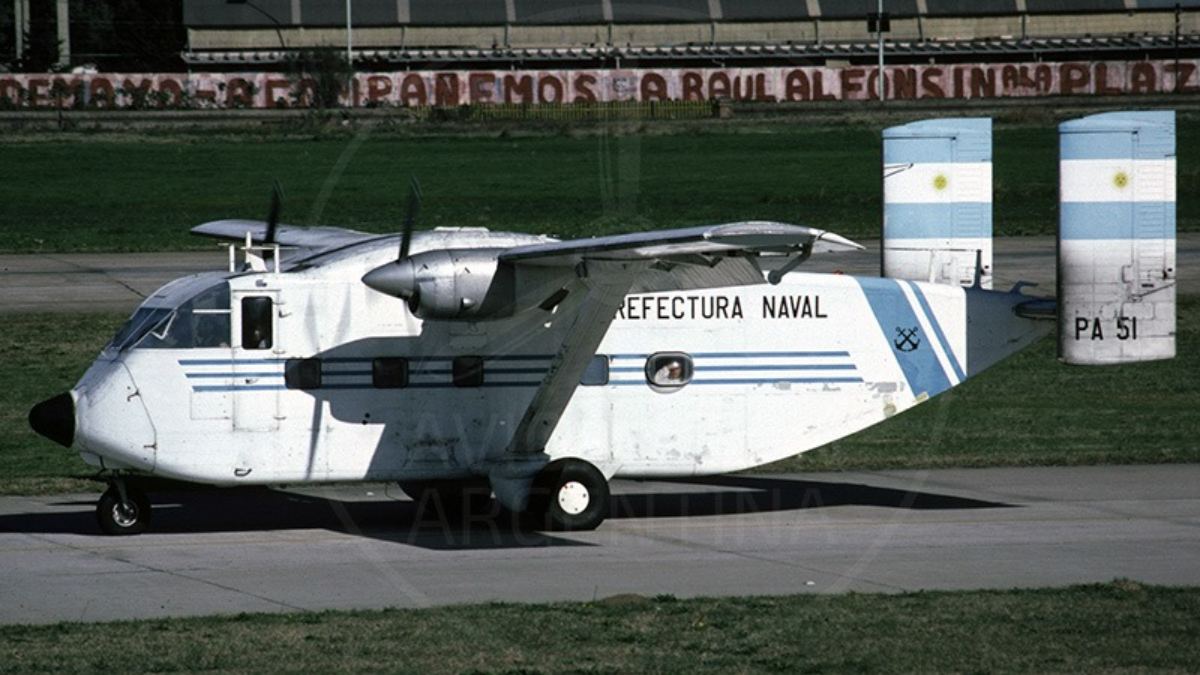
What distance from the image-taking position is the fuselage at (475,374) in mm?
17234

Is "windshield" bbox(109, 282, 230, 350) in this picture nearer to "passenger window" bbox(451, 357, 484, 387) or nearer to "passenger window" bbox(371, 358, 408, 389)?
"passenger window" bbox(371, 358, 408, 389)

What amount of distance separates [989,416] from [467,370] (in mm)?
10085

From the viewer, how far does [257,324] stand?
1727cm

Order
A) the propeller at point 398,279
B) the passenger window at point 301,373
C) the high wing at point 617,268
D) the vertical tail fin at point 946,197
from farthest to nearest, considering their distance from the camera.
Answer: the vertical tail fin at point 946,197 → the passenger window at point 301,373 → the propeller at point 398,279 → the high wing at point 617,268

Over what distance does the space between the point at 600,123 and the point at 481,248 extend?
59.5 m

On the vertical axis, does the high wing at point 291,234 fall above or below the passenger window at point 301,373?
above

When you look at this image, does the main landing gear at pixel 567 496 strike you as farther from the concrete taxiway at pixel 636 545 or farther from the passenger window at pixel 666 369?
the passenger window at pixel 666 369

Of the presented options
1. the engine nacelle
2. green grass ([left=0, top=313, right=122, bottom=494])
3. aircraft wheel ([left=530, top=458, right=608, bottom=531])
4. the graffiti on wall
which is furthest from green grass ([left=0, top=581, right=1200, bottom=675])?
the graffiti on wall

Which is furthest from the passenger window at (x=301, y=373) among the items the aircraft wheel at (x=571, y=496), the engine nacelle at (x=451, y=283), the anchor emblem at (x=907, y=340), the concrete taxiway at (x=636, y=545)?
the anchor emblem at (x=907, y=340)

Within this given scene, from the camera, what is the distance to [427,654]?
12.8m

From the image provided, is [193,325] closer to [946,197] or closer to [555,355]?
[555,355]

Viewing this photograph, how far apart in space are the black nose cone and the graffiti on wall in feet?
223

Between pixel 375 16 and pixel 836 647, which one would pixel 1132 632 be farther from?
pixel 375 16

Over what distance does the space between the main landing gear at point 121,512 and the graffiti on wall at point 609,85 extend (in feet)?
222
